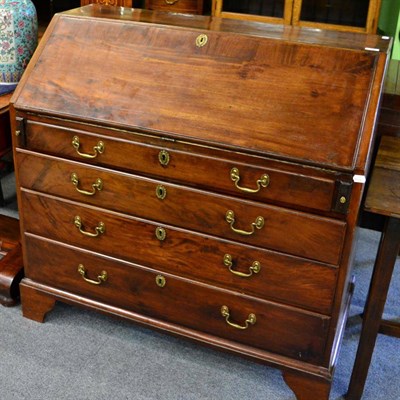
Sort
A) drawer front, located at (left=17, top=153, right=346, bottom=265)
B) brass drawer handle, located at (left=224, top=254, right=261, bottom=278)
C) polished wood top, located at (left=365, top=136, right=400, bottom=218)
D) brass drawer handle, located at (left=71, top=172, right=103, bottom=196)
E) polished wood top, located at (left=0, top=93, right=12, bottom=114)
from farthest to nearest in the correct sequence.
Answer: polished wood top, located at (left=0, top=93, right=12, bottom=114), brass drawer handle, located at (left=71, top=172, right=103, bottom=196), brass drawer handle, located at (left=224, top=254, right=261, bottom=278), drawer front, located at (left=17, top=153, right=346, bottom=265), polished wood top, located at (left=365, top=136, right=400, bottom=218)

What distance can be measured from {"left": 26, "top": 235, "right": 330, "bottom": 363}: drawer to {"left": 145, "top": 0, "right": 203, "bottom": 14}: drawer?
5.33 feet

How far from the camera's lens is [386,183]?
1482 mm

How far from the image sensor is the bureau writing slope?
1452 millimetres

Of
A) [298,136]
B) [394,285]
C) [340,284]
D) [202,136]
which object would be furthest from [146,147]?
[394,285]

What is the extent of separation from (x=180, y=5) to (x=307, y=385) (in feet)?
6.76

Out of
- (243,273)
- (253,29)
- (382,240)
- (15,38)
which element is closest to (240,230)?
(243,273)

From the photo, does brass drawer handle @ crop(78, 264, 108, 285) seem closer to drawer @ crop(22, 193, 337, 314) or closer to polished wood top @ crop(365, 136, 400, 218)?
drawer @ crop(22, 193, 337, 314)

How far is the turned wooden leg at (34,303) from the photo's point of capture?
1971 mm

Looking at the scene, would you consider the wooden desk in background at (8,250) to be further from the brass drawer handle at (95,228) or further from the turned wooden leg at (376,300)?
the turned wooden leg at (376,300)

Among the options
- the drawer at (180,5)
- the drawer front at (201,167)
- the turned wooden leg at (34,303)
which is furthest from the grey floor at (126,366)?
the drawer at (180,5)

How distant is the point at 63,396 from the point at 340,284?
2.87ft

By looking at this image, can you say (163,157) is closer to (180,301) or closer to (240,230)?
(240,230)

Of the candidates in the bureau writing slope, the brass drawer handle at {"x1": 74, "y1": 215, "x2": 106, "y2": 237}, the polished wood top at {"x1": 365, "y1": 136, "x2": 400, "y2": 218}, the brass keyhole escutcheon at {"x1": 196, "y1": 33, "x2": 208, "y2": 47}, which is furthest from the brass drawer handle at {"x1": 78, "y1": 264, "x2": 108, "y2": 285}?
the polished wood top at {"x1": 365, "y1": 136, "x2": 400, "y2": 218}

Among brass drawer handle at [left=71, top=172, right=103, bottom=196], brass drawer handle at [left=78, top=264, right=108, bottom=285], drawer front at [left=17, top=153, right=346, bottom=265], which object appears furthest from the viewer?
brass drawer handle at [left=78, top=264, right=108, bottom=285]
